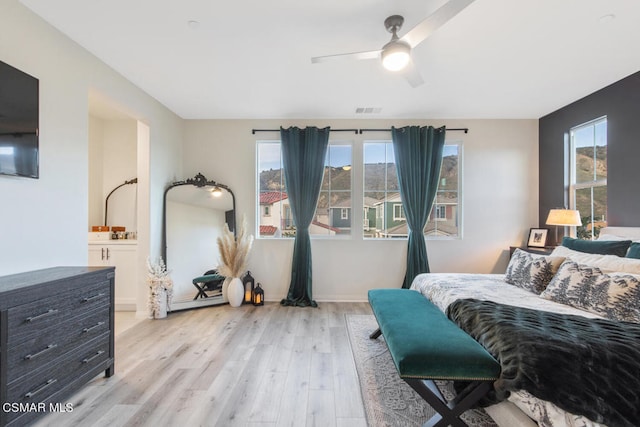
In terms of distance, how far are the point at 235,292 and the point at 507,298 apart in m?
3.19

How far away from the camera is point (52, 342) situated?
1784 millimetres

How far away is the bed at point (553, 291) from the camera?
146 centimetres

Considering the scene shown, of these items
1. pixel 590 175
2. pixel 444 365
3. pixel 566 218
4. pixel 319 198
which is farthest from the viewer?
pixel 319 198

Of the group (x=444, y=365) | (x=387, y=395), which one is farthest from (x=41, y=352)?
(x=444, y=365)

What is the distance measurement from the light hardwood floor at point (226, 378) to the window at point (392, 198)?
1.65 metres

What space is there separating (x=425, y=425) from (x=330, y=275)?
2699 mm

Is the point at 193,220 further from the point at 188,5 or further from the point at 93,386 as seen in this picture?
the point at 188,5

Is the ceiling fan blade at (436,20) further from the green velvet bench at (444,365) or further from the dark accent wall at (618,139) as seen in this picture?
the dark accent wall at (618,139)

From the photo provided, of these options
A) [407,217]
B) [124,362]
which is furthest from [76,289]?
[407,217]

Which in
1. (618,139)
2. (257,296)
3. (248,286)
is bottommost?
(257,296)

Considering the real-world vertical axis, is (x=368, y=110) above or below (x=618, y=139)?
above

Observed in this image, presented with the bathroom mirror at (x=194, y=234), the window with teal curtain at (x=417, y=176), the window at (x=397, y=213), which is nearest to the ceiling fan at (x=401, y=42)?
the window with teal curtain at (x=417, y=176)

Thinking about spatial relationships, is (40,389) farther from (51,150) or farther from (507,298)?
(507,298)

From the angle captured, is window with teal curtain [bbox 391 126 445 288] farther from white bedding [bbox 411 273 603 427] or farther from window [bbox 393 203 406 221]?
white bedding [bbox 411 273 603 427]
